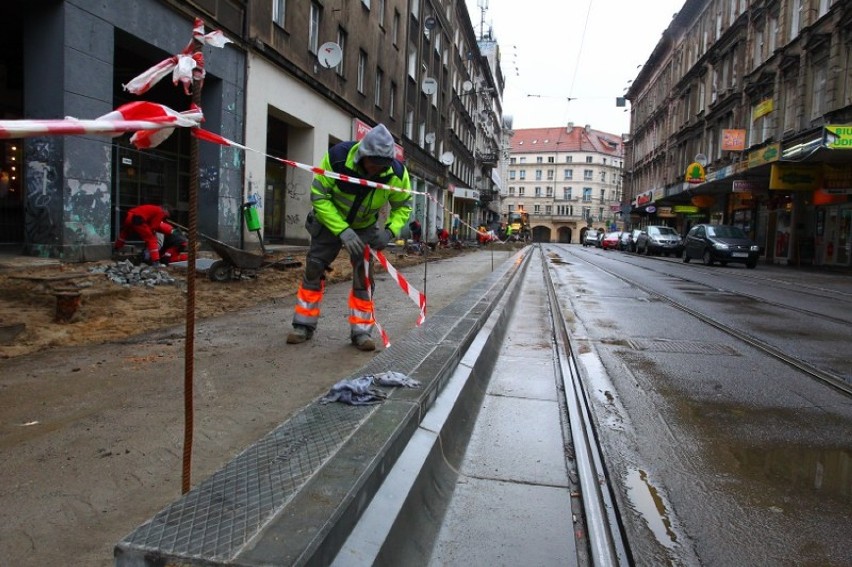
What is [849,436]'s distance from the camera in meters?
3.43

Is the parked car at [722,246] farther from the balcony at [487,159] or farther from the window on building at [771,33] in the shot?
the balcony at [487,159]

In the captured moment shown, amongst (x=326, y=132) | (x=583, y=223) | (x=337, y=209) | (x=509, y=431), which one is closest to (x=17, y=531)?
(x=509, y=431)

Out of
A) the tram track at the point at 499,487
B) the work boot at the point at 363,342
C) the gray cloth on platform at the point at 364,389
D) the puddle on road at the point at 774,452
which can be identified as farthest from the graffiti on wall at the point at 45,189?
the puddle on road at the point at 774,452

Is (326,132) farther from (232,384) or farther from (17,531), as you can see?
(17,531)

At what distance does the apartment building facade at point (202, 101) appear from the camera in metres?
8.59

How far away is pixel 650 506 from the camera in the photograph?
261 cm

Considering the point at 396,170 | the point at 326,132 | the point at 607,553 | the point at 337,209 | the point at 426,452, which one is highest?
the point at 326,132

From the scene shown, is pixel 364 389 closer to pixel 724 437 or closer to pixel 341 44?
pixel 724 437

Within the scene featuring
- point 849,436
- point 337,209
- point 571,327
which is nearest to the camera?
point 849,436

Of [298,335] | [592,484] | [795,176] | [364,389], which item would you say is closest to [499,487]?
[592,484]

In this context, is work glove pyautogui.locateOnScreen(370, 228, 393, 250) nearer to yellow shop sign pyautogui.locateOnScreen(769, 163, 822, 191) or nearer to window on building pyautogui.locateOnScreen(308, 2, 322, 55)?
window on building pyautogui.locateOnScreen(308, 2, 322, 55)

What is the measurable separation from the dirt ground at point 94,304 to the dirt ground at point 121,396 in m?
0.02

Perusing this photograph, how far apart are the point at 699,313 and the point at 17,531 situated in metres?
8.05

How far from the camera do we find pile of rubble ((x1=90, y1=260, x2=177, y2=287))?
7715 mm
